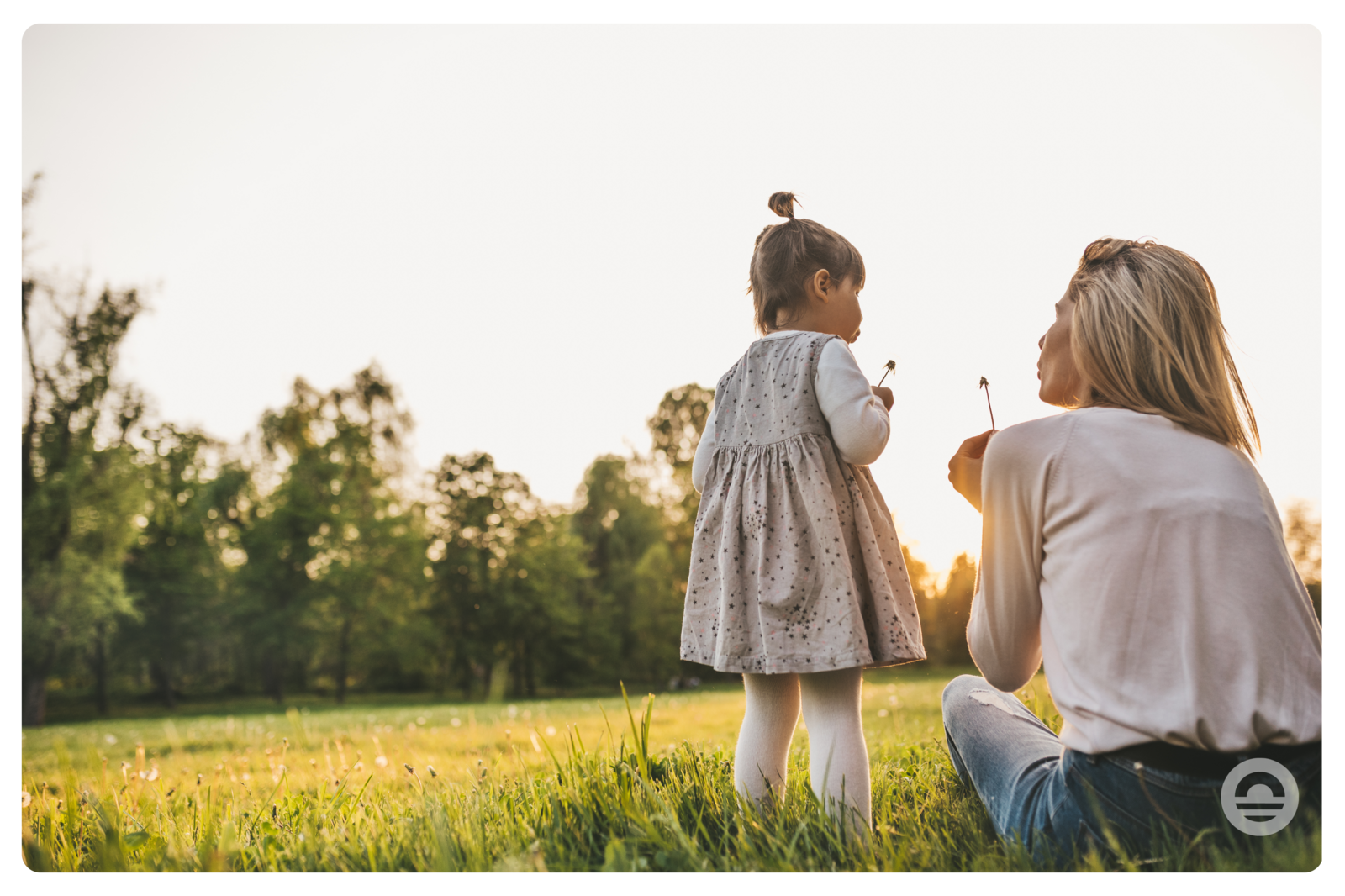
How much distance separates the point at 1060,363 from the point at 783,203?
3.31 feet

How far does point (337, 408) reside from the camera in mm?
25672

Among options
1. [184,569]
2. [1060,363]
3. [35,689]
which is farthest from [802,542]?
[184,569]

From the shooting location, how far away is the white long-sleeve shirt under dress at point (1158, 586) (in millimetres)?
1277

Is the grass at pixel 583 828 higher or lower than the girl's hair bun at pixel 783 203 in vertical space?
lower

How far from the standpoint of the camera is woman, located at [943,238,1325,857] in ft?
4.23

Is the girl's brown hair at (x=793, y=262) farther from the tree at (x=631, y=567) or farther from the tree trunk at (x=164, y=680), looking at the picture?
the tree trunk at (x=164, y=680)

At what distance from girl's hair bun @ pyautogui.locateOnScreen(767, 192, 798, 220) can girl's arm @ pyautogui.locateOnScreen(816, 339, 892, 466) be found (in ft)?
1.86

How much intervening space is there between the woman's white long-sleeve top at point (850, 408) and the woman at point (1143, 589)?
426 millimetres

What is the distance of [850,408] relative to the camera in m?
1.95

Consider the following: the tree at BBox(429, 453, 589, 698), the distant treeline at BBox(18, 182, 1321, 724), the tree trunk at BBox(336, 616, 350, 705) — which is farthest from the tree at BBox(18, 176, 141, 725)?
the tree at BBox(429, 453, 589, 698)

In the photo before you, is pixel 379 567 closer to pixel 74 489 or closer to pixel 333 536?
pixel 333 536

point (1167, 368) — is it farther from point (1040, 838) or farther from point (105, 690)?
point (105, 690)

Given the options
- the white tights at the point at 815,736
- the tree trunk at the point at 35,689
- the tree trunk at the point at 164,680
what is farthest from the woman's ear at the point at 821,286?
the tree trunk at the point at 164,680
